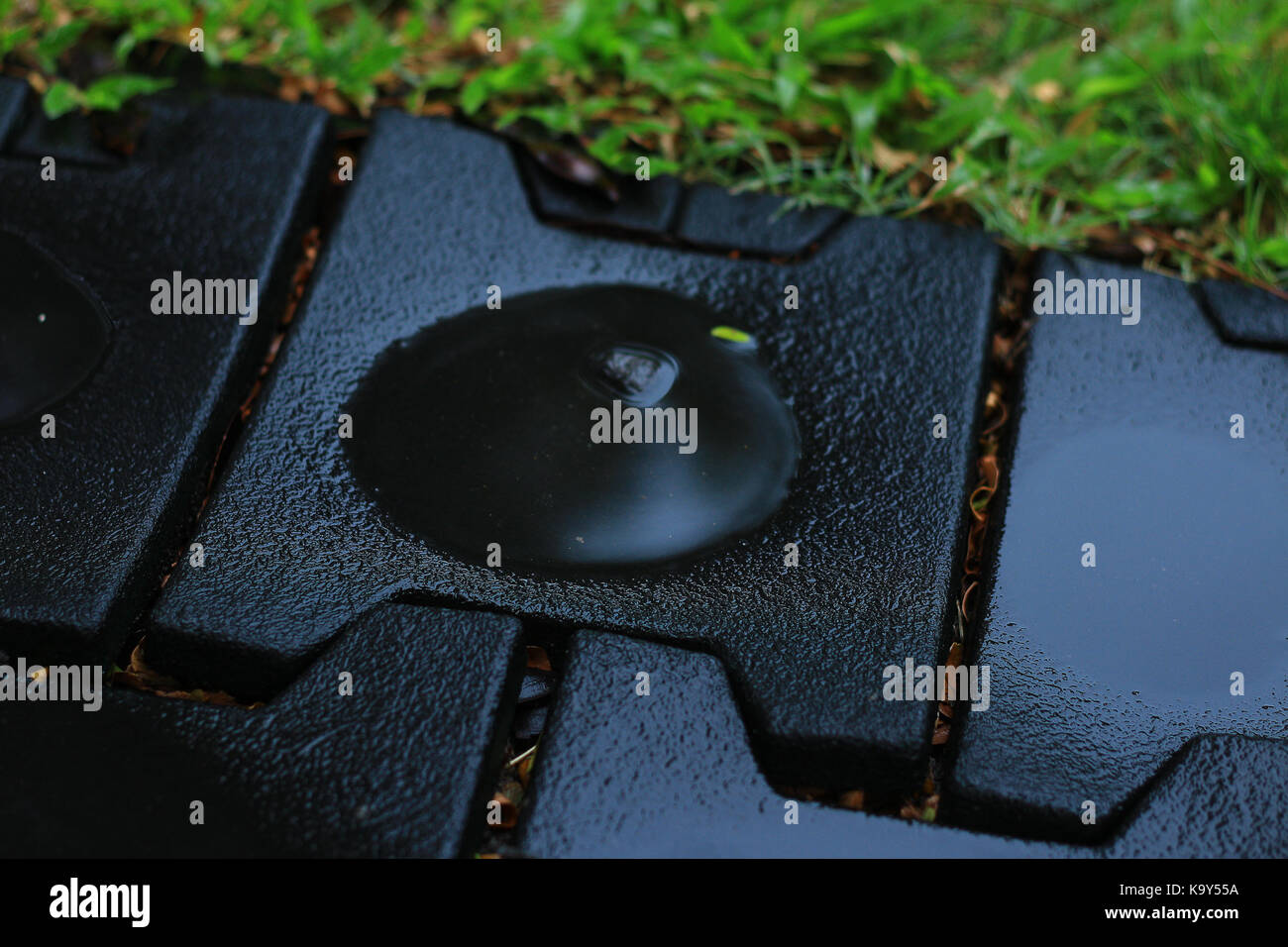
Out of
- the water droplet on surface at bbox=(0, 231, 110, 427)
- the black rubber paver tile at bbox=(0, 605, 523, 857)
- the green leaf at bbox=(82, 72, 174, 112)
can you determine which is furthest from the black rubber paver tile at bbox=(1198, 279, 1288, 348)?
the green leaf at bbox=(82, 72, 174, 112)

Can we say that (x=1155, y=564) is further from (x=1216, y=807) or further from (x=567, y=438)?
(x=567, y=438)

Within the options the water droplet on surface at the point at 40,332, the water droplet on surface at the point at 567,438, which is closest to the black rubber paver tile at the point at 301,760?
the water droplet on surface at the point at 567,438

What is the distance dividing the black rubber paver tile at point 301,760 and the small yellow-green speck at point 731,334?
26.0 inches

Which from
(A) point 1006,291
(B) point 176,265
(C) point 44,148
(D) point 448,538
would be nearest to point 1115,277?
(A) point 1006,291

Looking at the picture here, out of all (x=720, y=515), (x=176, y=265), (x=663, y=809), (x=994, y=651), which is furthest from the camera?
(x=176, y=265)

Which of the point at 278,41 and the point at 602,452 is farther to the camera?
the point at 278,41

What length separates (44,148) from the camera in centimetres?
207

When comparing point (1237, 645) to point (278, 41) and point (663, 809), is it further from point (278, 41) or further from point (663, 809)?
point (278, 41)

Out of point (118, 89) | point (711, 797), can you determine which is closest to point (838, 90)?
point (118, 89)

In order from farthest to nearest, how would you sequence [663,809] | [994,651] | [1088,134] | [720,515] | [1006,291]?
[1088,134] < [1006,291] < [720,515] < [994,651] < [663,809]

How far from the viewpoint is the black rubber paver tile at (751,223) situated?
2.04 metres

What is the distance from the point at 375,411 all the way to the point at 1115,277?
Result: 4.34ft

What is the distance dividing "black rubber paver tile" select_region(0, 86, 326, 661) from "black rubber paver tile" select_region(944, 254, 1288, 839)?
47.0 inches

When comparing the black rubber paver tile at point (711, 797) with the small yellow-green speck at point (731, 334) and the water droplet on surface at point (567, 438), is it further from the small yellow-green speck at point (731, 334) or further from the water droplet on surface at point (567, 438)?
the small yellow-green speck at point (731, 334)
